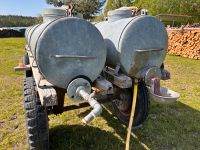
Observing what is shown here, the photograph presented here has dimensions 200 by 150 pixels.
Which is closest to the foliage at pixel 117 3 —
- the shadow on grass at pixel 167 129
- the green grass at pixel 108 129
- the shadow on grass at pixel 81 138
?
the green grass at pixel 108 129

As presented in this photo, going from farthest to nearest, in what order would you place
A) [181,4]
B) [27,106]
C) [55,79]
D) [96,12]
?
[96,12] < [181,4] < [27,106] < [55,79]

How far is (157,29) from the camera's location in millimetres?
3252

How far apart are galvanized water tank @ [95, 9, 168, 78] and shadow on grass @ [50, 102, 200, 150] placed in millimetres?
1219

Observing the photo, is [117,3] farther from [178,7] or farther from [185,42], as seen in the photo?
[185,42]

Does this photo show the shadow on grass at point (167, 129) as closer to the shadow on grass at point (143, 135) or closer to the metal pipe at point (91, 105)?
the shadow on grass at point (143, 135)

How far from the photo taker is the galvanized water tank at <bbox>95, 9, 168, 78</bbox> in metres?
3.09

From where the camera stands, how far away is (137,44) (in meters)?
3.11

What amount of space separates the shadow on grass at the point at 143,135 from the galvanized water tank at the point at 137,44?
122 centimetres

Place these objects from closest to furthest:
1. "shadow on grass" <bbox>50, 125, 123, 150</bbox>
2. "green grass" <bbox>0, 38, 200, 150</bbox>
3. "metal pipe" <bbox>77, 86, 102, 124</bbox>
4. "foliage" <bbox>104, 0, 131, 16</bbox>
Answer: "metal pipe" <bbox>77, 86, 102, 124</bbox>, "shadow on grass" <bbox>50, 125, 123, 150</bbox>, "green grass" <bbox>0, 38, 200, 150</bbox>, "foliage" <bbox>104, 0, 131, 16</bbox>

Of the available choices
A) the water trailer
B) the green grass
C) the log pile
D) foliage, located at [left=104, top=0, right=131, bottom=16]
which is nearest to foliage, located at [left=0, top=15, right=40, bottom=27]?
foliage, located at [left=104, top=0, right=131, bottom=16]

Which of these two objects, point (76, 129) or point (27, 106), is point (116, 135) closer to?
point (76, 129)

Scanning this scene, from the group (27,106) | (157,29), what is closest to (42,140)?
(27,106)

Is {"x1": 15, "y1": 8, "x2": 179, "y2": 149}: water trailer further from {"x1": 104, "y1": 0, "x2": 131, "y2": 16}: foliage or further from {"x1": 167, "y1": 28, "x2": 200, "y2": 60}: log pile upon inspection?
{"x1": 104, "y1": 0, "x2": 131, "y2": 16}: foliage

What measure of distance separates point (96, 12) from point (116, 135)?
3661cm
